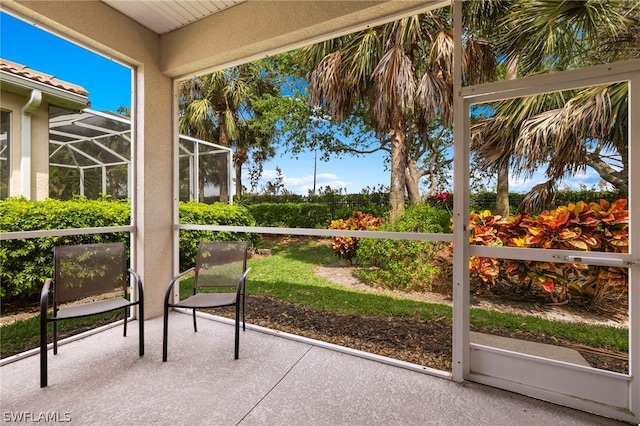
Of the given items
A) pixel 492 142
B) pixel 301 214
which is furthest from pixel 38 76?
pixel 492 142

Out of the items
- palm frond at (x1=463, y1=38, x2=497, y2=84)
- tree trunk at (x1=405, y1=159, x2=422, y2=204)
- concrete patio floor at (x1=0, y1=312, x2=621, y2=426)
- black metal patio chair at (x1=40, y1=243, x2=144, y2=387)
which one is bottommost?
concrete patio floor at (x1=0, y1=312, x2=621, y2=426)

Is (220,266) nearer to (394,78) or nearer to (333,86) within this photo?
(333,86)

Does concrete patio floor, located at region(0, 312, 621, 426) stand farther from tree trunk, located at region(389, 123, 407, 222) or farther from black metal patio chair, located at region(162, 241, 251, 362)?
tree trunk, located at region(389, 123, 407, 222)

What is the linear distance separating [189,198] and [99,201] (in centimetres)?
90

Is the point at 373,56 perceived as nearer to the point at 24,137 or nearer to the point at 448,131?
the point at 448,131

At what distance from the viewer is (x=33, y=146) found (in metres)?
2.39

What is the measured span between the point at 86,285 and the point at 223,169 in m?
2.06

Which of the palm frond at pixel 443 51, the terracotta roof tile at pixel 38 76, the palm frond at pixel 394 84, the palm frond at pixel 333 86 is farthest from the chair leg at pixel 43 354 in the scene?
the palm frond at pixel 443 51

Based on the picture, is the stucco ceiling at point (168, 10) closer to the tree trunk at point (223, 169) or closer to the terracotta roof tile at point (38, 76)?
the terracotta roof tile at point (38, 76)

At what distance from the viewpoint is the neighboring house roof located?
7.55ft

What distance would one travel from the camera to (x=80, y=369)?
2.04 meters

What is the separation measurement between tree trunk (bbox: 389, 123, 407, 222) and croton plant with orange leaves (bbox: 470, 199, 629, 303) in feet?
3.73

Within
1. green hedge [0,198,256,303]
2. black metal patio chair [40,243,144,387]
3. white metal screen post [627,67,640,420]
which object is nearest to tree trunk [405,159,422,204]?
white metal screen post [627,67,640,420]

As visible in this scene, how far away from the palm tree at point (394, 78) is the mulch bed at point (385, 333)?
128 cm
